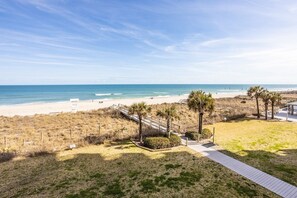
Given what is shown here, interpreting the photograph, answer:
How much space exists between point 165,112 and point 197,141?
4.16m

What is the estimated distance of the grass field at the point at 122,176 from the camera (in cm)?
1130

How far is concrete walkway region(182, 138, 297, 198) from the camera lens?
11.4 metres

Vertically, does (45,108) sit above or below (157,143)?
above

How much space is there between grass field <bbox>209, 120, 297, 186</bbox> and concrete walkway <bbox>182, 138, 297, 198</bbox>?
65 centimetres

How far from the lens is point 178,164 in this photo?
14.9 m

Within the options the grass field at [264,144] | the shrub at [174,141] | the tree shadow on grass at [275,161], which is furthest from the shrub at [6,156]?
the grass field at [264,144]

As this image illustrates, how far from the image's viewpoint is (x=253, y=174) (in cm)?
1327

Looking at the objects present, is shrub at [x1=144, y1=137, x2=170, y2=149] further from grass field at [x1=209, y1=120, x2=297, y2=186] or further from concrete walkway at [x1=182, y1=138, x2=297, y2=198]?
grass field at [x1=209, y1=120, x2=297, y2=186]

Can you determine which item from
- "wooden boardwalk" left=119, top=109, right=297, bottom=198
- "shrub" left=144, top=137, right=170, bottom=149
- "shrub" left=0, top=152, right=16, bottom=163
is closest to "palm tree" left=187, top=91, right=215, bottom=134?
"wooden boardwalk" left=119, top=109, right=297, bottom=198

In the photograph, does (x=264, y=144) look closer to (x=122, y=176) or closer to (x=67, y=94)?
(x=122, y=176)

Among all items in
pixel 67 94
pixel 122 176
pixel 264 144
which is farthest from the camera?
pixel 67 94

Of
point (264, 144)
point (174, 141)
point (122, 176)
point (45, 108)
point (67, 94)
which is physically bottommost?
point (122, 176)

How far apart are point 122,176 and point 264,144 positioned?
45.6 feet

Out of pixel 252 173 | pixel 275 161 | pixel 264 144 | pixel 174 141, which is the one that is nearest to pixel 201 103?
pixel 174 141
